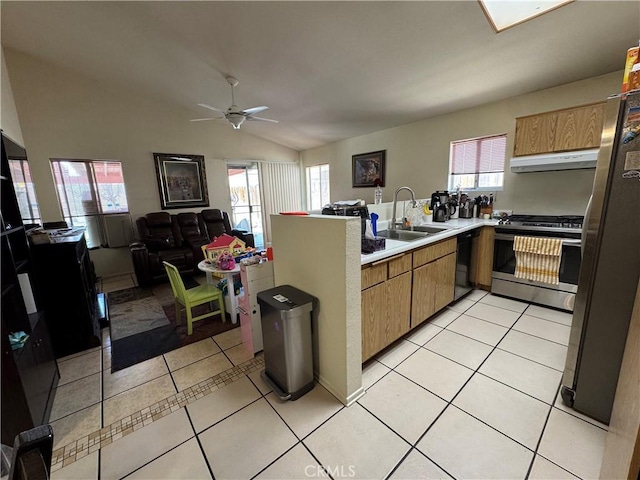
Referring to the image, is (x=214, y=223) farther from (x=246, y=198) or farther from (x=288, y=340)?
(x=288, y=340)

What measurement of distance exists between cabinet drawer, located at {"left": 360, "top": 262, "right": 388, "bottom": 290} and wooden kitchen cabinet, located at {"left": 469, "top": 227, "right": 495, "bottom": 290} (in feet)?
5.90

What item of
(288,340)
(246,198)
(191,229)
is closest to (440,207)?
(288,340)

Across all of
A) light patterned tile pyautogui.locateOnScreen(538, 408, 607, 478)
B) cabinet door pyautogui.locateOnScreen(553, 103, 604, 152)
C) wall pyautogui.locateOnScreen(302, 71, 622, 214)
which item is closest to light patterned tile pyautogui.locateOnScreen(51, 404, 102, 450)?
light patterned tile pyautogui.locateOnScreen(538, 408, 607, 478)

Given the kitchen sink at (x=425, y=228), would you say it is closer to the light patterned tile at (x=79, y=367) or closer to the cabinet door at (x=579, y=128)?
the cabinet door at (x=579, y=128)

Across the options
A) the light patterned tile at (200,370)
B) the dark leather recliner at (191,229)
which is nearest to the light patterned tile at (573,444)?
the light patterned tile at (200,370)

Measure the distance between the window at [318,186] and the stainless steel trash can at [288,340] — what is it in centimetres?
495

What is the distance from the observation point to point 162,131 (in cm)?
492

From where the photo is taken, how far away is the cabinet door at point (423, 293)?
2166 millimetres

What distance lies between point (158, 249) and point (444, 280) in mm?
4288

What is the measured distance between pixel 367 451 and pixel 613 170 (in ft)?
6.15

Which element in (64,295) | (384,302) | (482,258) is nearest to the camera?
(384,302)

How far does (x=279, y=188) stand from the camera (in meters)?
6.70

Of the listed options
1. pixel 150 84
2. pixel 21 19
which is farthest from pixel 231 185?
pixel 21 19

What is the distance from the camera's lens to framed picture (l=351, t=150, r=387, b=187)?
5.05 metres
